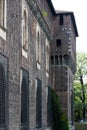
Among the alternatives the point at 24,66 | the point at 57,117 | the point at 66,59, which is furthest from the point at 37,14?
the point at 66,59

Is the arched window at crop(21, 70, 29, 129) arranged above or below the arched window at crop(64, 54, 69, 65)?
below

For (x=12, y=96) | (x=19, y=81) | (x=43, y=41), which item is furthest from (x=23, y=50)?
(x=43, y=41)

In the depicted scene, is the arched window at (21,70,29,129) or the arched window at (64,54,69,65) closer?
the arched window at (21,70,29,129)

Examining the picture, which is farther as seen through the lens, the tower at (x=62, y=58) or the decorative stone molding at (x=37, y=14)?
the tower at (x=62, y=58)

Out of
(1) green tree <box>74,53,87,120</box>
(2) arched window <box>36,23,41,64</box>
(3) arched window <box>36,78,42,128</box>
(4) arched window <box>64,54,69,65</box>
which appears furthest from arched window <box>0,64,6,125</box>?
(1) green tree <box>74,53,87,120</box>

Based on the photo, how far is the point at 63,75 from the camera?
36125 millimetres

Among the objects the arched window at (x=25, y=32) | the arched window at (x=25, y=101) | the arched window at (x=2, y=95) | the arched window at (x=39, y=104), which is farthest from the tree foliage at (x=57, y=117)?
the arched window at (x=2, y=95)

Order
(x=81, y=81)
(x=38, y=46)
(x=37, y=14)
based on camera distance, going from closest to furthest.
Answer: (x=37, y=14)
(x=38, y=46)
(x=81, y=81)

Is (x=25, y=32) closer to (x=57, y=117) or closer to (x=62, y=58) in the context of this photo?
(x=57, y=117)

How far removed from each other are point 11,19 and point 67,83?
19.1m

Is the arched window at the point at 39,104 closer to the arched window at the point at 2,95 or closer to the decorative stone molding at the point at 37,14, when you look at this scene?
the decorative stone molding at the point at 37,14

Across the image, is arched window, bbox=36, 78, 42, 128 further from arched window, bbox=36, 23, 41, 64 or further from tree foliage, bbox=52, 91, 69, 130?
tree foliage, bbox=52, 91, 69, 130

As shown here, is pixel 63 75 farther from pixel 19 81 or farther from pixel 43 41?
pixel 19 81

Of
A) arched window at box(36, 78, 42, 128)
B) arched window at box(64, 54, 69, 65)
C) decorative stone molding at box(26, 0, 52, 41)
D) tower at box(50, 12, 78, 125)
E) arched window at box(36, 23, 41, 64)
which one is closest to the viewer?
decorative stone molding at box(26, 0, 52, 41)
